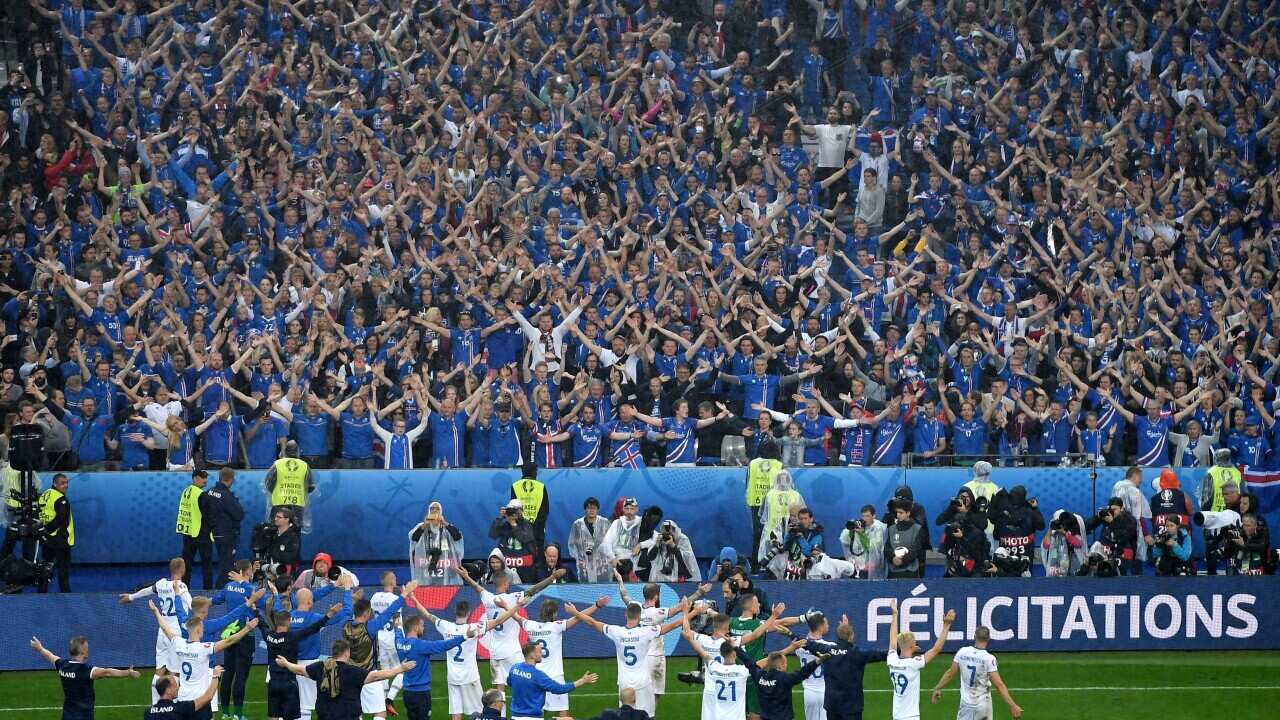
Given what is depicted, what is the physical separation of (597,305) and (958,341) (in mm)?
5506

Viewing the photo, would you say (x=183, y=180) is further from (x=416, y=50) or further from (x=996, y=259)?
(x=996, y=259)

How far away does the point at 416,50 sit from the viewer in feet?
106

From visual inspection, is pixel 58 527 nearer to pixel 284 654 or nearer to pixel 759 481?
pixel 284 654

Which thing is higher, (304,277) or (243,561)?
(304,277)

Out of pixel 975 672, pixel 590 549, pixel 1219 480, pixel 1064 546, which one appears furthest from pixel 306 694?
pixel 1219 480

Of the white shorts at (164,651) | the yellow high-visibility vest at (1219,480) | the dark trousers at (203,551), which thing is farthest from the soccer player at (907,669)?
the dark trousers at (203,551)

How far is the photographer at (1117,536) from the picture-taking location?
23859mm

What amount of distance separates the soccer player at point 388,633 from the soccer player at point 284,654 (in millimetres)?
604

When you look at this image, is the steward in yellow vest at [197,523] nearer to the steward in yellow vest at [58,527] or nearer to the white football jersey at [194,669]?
the steward in yellow vest at [58,527]

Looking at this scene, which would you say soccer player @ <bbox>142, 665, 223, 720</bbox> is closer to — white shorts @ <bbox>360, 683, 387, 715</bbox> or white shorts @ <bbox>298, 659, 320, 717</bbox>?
white shorts @ <bbox>298, 659, 320, 717</bbox>

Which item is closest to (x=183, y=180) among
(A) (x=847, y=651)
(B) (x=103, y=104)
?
Result: (B) (x=103, y=104)

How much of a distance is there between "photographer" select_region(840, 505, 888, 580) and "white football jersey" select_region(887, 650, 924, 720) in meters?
5.20

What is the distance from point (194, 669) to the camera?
1794 cm

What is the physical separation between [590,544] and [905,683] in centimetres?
671
